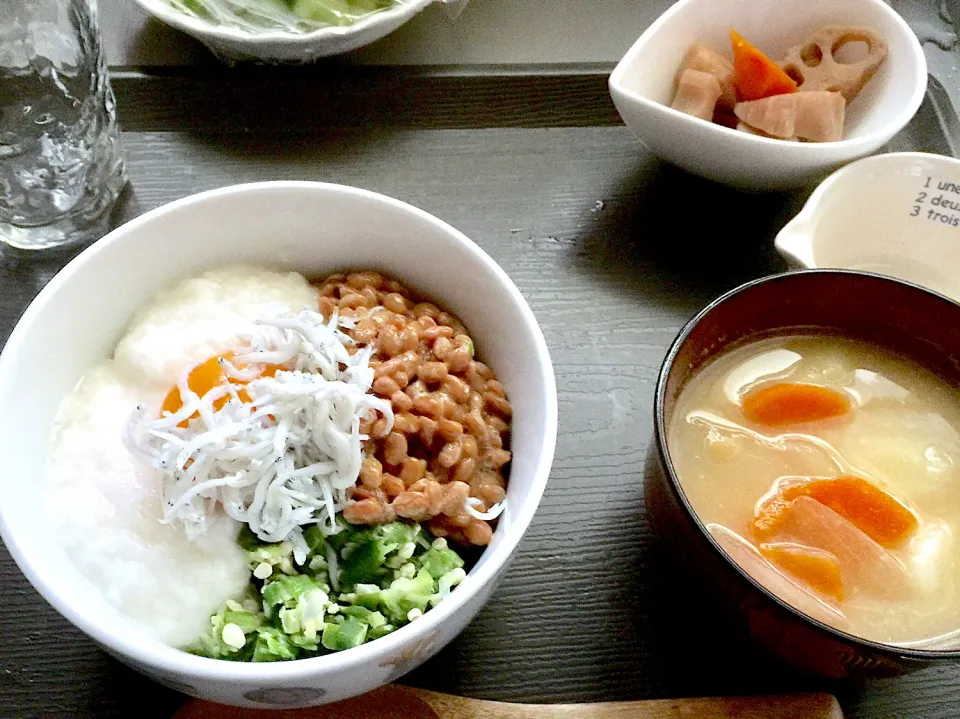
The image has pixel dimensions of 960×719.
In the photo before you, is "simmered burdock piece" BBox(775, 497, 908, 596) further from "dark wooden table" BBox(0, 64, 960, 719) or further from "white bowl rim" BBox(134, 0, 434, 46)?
"white bowl rim" BBox(134, 0, 434, 46)

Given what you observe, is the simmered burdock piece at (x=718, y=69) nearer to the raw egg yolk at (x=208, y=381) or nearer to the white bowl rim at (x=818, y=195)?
the white bowl rim at (x=818, y=195)

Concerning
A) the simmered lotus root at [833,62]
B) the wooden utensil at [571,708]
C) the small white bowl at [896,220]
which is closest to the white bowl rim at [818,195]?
the small white bowl at [896,220]

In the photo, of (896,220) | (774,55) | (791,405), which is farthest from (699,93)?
(791,405)

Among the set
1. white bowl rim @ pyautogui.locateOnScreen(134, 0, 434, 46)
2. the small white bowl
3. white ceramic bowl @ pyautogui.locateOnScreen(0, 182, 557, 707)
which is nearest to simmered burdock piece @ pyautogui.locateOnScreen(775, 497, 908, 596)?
white ceramic bowl @ pyautogui.locateOnScreen(0, 182, 557, 707)

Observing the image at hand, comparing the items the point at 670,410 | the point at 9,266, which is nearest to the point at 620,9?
the point at 670,410

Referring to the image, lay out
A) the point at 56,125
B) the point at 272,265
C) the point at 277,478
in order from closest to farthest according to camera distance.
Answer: the point at 277,478 → the point at 272,265 → the point at 56,125

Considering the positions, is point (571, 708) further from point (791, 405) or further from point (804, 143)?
point (804, 143)
